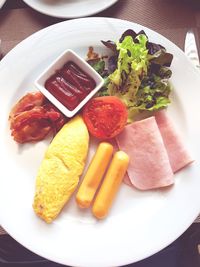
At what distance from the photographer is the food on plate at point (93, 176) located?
118cm

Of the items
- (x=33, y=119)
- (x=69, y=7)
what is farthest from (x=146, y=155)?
(x=69, y=7)

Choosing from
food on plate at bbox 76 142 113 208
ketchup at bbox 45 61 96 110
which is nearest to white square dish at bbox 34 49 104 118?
ketchup at bbox 45 61 96 110

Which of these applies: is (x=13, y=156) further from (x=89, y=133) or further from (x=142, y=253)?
(x=142, y=253)

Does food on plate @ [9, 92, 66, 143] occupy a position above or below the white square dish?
below

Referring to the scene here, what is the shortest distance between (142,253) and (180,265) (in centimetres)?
31

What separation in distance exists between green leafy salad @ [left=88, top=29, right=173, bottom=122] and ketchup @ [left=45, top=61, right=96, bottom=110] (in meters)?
0.05

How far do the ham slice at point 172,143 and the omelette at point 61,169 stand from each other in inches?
8.5

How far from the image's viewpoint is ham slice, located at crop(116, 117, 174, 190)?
3.96 feet

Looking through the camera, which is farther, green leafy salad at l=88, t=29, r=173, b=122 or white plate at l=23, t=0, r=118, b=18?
white plate at l=23, t=0, r=118, b=18

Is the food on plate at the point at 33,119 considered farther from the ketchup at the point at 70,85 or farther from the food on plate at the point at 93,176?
the food on plate at the point at 93,176

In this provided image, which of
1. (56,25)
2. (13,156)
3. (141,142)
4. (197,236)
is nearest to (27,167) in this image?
(13,156)

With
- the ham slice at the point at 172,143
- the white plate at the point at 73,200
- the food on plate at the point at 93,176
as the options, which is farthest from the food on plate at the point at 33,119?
the ham slice at the point at 172,143

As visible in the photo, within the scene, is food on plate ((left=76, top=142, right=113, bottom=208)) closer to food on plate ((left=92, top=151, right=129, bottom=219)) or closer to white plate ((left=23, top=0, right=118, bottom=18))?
food on plate ((left=92, top=151, right=129, bottom=219))

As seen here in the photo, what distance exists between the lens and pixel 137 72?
48.9 inches
